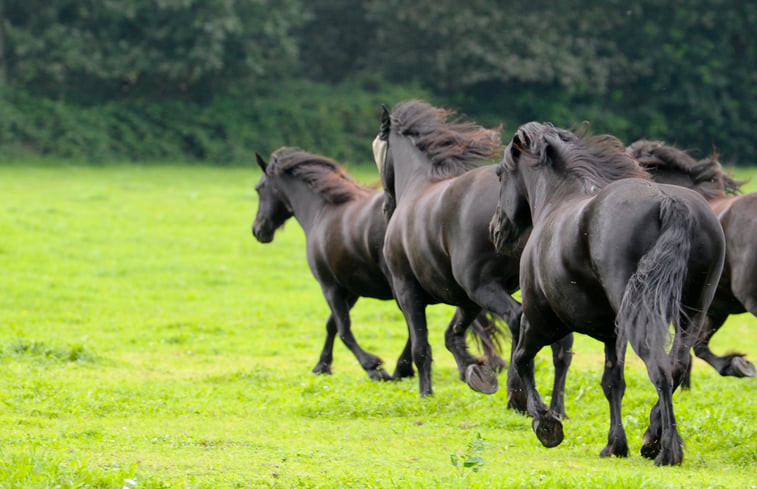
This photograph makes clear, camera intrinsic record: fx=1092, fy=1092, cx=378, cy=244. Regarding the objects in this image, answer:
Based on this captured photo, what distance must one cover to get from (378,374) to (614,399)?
3.92 meters

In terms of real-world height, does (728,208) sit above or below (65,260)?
above

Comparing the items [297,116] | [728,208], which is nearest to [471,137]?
[728,208]

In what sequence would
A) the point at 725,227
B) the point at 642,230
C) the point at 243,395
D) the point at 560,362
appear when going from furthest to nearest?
the point at 243,395
the point at 725,227
the point at 560,362
the point at 642,230

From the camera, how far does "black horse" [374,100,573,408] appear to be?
802 cm

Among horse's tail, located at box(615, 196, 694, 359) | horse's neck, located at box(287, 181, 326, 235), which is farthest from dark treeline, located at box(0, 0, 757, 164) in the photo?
horse's tail, located at box(615, 196, 694, 359)

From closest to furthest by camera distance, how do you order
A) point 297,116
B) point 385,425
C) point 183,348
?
point 385,425 < point 183,348 < point 297,116

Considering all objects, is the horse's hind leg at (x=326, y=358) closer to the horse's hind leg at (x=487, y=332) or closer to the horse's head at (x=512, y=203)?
the horse's hind leg at (x=487, y=332)

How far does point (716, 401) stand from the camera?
902cm

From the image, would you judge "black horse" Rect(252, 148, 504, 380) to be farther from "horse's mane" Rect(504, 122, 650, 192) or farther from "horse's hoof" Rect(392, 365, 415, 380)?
"horse's mane" Rect(504, 122, 650, 192)

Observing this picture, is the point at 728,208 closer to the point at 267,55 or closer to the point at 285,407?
the point at 285,407

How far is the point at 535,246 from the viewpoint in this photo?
6629 mm

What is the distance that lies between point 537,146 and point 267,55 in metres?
32.5

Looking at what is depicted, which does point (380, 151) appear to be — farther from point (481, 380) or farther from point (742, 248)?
point (742, 248)

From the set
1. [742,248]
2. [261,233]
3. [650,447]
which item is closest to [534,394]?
[650,447]
